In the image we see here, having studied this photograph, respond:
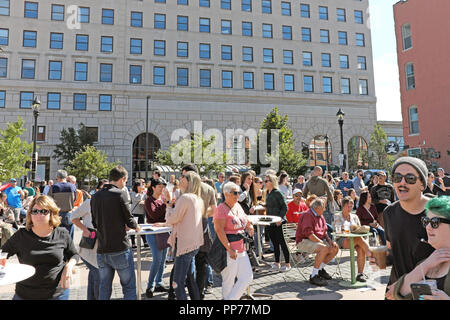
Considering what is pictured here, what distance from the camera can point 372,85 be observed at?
4347 cm

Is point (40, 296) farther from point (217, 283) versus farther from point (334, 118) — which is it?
point (334, 118)

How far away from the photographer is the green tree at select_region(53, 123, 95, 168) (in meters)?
32.2

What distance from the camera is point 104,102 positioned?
36031 millimetres

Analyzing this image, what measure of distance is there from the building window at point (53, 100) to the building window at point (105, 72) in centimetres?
498

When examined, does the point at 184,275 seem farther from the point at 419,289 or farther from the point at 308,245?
the point at 419,289

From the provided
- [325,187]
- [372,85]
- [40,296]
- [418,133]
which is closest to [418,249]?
[40,296]

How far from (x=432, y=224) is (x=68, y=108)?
38223 mm

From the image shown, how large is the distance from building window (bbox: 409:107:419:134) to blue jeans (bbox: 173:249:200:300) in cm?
2834

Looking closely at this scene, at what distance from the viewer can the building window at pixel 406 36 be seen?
28.0 metres

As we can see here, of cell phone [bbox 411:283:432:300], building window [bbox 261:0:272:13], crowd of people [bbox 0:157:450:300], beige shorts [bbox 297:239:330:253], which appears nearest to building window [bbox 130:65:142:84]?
building window [bbox 261:0:272:13]

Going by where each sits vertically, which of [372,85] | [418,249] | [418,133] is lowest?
[418,249]

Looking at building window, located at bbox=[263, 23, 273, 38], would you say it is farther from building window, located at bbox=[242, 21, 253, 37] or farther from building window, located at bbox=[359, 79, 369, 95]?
building window, located at bbox=[359, 79, 369, 95]

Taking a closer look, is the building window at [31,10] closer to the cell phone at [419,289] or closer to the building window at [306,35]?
the building window at [306,35]

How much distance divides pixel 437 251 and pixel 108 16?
4149cm
